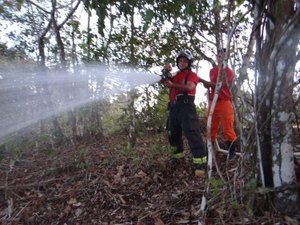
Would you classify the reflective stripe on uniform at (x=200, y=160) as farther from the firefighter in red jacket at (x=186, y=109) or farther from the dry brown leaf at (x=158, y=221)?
the dry brown leaf at (x=158, y=221)

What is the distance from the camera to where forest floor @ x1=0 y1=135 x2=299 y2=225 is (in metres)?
2.79

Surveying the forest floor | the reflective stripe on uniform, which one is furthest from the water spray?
the reflective stripe on uniform

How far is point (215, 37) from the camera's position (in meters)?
6.40

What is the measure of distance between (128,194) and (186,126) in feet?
4.16

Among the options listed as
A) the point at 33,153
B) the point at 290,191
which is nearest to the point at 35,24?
the point at 33,153

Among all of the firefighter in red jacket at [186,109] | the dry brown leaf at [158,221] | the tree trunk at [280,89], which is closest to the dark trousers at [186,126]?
the firefighter in red jacket at [186,109]

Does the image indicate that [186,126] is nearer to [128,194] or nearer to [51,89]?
[128,194]

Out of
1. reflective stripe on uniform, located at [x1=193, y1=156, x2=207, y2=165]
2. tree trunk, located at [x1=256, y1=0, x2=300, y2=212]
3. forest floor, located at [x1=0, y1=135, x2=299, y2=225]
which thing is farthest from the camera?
reflective stripe on uniform, located at [x1=193, y1=156, x2=207, y2=165]

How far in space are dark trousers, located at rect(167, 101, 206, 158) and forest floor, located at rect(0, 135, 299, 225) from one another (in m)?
0.33

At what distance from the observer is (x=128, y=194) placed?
13.6 feet

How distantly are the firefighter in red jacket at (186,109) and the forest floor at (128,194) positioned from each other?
291 mm

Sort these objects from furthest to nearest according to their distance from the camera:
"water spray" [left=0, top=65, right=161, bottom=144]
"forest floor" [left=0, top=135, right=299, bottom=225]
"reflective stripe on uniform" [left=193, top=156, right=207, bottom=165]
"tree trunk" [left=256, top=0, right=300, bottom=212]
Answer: "water spray" [left=0, top=65, right=161, bottom=144]
"reflective stripe on uniform" [left=193, top=156, right=207, bottom=165]
"forest floor" [left=0, top=135, right=299, bottom=225]
"tree trunk" [left=256, top=0, right=300, bottom=212]

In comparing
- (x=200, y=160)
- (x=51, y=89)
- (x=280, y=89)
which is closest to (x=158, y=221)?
(x=200, y=160)

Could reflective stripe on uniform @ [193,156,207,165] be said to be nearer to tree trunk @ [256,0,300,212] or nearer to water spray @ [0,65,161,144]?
tree trunk @ [256,0,300,212]
